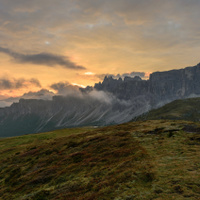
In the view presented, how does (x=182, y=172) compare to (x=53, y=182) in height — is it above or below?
above

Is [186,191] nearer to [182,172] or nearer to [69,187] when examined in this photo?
[182,172]

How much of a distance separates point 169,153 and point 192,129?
16.5m

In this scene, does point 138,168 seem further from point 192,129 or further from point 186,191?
→ point 192,129

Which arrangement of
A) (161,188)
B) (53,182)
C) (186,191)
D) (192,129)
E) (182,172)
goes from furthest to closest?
(192,129) < (53,182) < (182,172) < (161,188) < (186,191)

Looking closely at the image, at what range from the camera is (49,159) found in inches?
1283

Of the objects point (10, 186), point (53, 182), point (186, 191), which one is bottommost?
point (10, 186)

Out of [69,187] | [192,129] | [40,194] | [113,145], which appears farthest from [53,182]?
[192,129]

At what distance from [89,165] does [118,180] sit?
812 cm

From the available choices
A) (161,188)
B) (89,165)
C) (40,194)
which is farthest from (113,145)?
(161,188)

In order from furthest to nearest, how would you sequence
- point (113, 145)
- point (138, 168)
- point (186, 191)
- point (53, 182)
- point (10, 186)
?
1. point (113, 145)
2. point (10, 186)
3. point (53, 182)
4. point (138, 168)
5. point (186, 191)

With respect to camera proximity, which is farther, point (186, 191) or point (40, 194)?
point (40, 194)

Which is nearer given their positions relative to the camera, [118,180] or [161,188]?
[161,188]

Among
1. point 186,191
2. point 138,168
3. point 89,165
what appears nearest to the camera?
point 186,191

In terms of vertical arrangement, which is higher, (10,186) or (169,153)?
(169,153)
